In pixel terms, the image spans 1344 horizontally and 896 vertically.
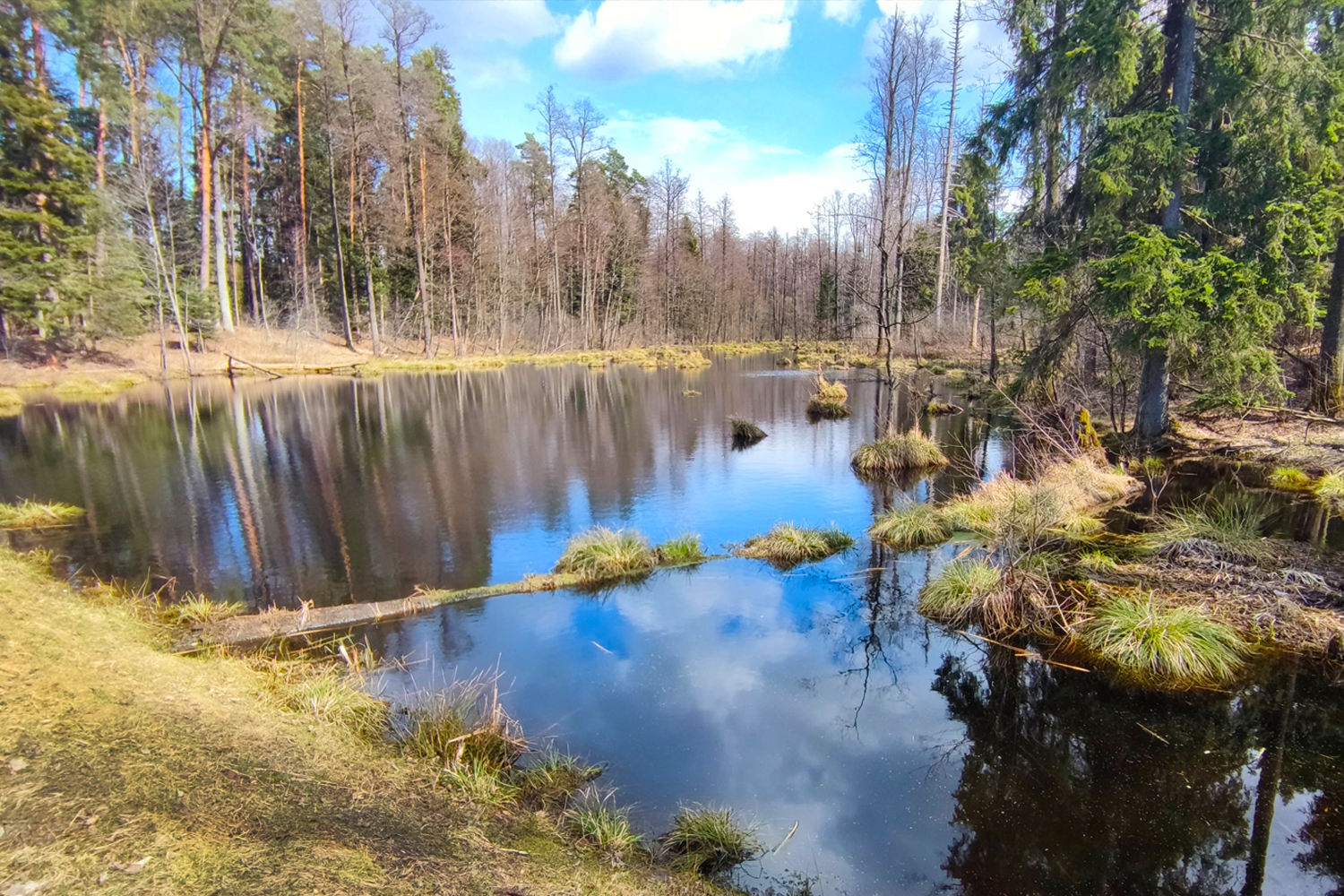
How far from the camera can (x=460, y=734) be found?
4809 millimetres

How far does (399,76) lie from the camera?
34000mm

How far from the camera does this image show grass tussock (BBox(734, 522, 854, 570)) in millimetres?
9500

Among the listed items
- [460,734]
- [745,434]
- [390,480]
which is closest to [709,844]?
[460,734]

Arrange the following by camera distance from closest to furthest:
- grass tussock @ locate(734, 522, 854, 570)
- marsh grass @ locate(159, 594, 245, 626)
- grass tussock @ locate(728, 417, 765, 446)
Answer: marsh grass @ locate(159, 594, 245, 626)
grass tussock @ locate(734, 522, 854, 570)
grass tussock @ locate(728, 417, 765, 446)

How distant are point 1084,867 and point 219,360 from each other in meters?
36.7

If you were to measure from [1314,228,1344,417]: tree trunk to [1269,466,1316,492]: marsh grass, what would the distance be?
10.4 feet

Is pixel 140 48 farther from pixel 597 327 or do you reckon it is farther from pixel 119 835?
pixel 119 835

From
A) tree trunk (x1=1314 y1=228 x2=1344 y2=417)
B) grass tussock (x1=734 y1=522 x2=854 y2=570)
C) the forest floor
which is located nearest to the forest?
tree trunk (x1=1314 y1=228 x2=1344 y2=417)

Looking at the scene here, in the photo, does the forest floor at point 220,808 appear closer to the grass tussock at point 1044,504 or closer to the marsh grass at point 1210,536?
the grass tussock at point 1044,504

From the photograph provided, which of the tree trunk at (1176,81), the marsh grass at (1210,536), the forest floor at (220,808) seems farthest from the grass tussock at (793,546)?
the tree trunk at (1176,81)

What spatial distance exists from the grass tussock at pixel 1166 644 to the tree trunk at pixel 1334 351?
435 inches

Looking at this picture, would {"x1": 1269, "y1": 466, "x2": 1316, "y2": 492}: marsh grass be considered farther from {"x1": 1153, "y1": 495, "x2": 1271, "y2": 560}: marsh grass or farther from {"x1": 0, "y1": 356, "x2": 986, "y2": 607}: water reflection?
{"x1": 0, "y1": 356, "x2": 986, "y2": 607}: water reflection

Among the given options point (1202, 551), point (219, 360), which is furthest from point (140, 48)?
point (1202, 551)

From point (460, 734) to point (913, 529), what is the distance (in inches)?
285
